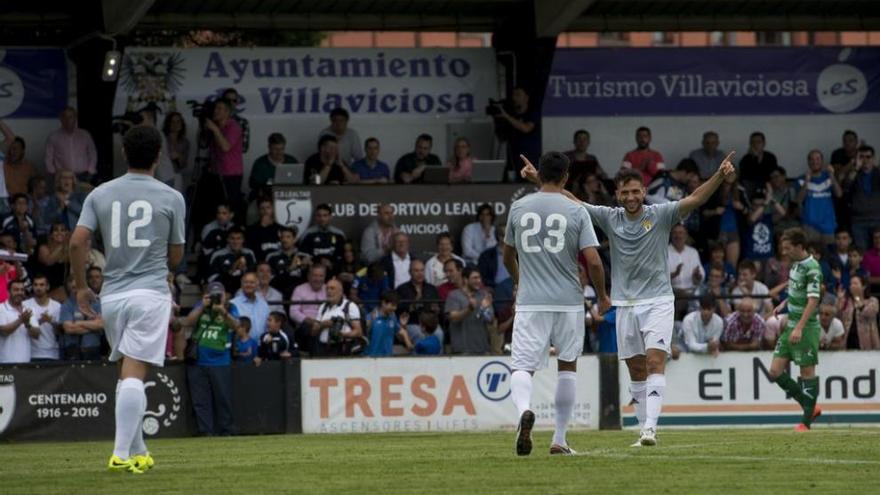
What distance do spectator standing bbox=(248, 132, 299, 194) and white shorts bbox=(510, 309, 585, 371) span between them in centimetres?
1321

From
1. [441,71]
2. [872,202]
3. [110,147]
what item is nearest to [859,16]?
[872,202]

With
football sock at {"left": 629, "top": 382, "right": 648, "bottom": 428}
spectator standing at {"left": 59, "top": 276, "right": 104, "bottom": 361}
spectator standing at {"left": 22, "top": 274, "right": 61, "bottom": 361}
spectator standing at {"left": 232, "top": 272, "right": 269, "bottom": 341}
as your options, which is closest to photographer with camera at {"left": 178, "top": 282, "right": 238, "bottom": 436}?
spectator standing at {"left": 232, "top": 272, "right": 269, "bottom": 341}

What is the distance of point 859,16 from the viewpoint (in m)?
29.0

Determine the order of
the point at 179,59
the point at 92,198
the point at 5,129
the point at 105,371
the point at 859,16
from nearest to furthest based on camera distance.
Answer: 1. the point at 92,198
2. the point at 105,371
3. the point at 5,129
4. the point at 179,59
5. the point at 859,16

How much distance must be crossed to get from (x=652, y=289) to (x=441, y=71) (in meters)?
14.5

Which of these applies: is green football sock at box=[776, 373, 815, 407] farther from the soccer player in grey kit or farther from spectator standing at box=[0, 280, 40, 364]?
spectator standing at box=[0, 280, 40, 364]

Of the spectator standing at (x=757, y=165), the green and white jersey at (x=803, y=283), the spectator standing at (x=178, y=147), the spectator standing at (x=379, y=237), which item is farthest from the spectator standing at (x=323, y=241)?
the green and white jersey at (x=803, y=283)

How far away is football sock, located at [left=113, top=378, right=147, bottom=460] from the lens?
10922 mm

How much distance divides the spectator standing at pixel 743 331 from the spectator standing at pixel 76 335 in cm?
815

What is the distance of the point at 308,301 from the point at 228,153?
389 cm

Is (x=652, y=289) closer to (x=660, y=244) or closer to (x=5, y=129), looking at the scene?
(x=660, y=244)

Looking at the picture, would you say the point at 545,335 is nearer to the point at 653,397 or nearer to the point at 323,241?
the point at 653,397

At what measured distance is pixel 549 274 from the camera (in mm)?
12656

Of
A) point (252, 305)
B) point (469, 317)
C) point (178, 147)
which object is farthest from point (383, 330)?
point (178, 147)
